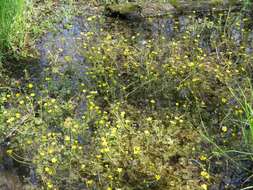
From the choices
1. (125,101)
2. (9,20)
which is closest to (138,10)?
(9,20)

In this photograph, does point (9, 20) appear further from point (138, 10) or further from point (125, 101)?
point (138, 10)

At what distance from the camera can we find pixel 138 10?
258 inches

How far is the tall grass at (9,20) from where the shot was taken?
4.82 meters

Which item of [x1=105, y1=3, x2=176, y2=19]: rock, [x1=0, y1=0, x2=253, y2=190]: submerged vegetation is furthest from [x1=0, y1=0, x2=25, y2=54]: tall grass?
[x1=105, y1=3, x2=176, y2=19]: rock

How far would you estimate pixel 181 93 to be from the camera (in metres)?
4.63

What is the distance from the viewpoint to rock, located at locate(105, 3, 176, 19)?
645 cm

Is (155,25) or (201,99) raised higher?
(155,25)

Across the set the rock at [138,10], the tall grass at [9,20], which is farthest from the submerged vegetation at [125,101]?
the rock at [138,10]

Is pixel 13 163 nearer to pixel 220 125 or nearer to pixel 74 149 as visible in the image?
pixel 74 149

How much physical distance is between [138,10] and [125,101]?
247 cm

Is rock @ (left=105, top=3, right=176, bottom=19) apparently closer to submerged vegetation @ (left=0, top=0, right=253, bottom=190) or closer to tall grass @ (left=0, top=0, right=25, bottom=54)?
submerged vegetation @ (left=0, top=0, right=253, bottom=190)

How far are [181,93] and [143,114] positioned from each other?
571 mm

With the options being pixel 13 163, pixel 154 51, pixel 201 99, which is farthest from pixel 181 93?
pixel 13 163

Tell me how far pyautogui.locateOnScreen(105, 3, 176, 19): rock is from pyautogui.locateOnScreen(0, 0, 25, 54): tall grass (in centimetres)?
174
